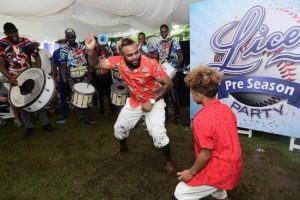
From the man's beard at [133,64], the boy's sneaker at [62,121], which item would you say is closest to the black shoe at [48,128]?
the boy's sneaker at [62,121]

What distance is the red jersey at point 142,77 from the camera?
12.9ft

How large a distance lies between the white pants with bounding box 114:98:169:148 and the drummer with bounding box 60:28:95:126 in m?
2.34

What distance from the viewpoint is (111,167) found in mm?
4344

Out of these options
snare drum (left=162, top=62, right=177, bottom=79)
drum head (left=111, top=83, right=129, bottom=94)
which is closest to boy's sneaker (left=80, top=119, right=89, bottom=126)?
drum head (left=111, top=83, right=129, bottom=94)

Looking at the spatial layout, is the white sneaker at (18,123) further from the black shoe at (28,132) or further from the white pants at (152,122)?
the white pants at (152,122)

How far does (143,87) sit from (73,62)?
8.98 feet

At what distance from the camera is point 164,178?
392cm

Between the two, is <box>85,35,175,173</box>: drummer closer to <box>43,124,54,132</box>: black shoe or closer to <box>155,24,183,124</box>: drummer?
<box>155,24,183,124</box>: drummer

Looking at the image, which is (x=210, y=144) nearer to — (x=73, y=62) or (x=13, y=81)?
(x=13, y=81)

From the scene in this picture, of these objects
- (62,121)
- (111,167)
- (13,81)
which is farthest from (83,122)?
(111,167)

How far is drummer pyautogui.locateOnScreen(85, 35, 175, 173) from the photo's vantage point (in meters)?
3.83

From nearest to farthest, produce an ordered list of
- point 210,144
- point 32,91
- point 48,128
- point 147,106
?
point 210,144, point 147,106, point 32,91, point 48,128

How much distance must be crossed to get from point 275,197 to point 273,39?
2.42 metres

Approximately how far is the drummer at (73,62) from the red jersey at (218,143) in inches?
173
